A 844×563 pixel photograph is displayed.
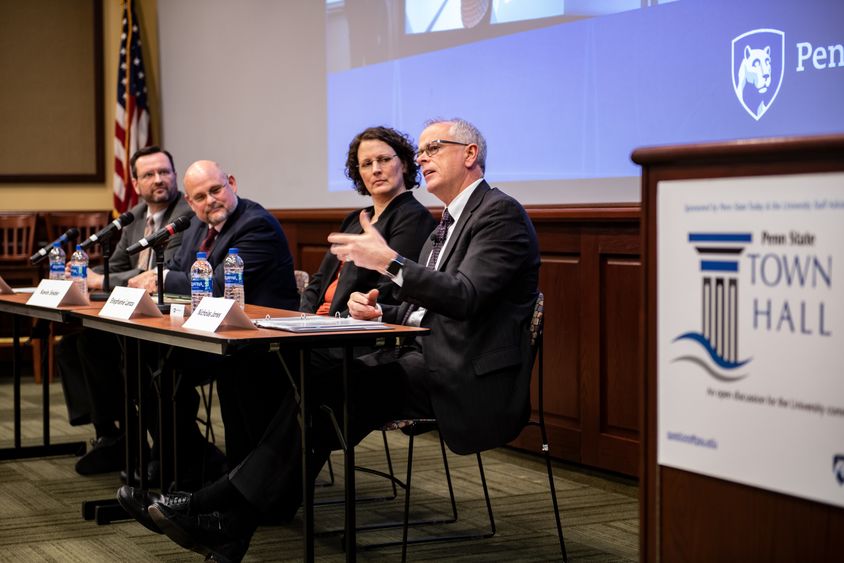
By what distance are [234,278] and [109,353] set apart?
120 cm

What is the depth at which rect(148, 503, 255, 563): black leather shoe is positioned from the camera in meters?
2.79

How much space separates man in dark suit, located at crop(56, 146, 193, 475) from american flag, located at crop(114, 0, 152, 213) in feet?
9.11

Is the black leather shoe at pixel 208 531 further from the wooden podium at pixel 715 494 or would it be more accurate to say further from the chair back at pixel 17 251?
the chair back at pixel 17 251

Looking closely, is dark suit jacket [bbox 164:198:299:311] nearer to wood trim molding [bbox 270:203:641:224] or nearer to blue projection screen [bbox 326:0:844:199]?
wood trim molding [bbox 270:203:641:224]

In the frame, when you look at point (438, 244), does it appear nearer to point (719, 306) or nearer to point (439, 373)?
point (439, 373)

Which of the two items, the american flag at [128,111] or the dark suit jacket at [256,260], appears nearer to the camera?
the dark suit jacket at [256,260]

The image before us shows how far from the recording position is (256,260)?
3.98m

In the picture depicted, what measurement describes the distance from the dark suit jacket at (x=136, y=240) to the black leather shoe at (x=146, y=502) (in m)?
1.72

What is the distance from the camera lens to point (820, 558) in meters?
1.48

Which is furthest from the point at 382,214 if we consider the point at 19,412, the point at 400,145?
the point at 19,412

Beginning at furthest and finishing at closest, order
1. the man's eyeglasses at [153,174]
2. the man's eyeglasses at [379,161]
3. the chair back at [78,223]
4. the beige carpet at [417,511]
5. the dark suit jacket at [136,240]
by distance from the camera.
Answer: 1. the chair back at [78,223]
2. the man's eyeglasses at [153,174]
3. the dark suit jacket at [136,240]
4. the man's eyeglasses at [379,161]
5. the beige carpet at [417,511]

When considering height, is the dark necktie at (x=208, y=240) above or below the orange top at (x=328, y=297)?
above

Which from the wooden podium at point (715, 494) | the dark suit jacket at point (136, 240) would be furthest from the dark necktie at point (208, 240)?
the wooden podium at point (715, 494)

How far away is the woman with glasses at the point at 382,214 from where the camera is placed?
3.65 metres
